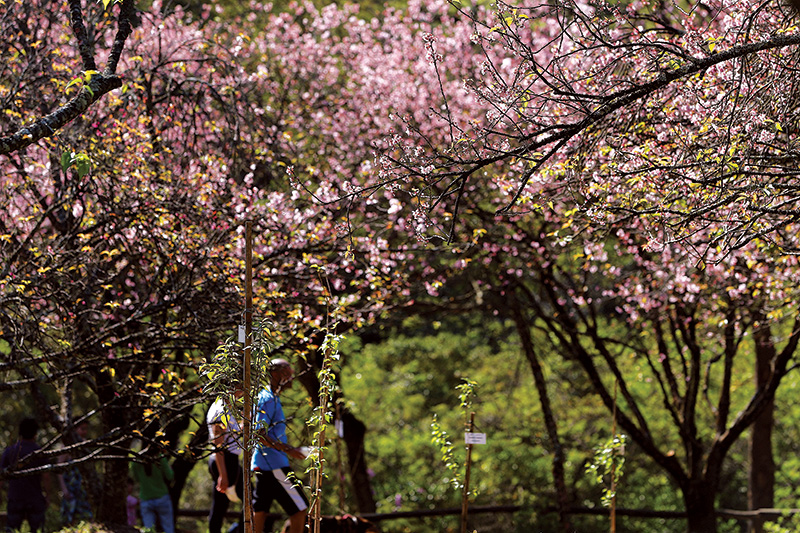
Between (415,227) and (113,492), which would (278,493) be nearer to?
(415,227)

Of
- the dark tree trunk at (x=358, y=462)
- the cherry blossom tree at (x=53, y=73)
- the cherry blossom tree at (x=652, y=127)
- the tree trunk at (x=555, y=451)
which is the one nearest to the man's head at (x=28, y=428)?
the cherry blossom tree at (x=53, y=73)

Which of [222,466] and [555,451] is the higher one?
[555,451]

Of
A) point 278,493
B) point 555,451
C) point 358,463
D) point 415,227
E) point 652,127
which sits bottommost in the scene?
point 278,493

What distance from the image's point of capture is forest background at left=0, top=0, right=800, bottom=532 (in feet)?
15.2

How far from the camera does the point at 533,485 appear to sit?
44.9 ft

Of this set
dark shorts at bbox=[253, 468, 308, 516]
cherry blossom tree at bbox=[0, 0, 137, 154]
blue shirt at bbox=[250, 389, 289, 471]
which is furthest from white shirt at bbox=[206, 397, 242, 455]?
cherry blossom tree at bbox=[0, 0, 137, 154]

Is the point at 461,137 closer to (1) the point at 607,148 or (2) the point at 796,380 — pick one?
(1) the point at 607,148

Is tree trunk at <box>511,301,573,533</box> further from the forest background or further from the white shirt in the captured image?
the white shirt

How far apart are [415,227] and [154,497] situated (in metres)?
4.42

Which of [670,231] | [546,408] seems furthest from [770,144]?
[546,408]

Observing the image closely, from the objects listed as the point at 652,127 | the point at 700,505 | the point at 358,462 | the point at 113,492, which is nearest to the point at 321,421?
the point at 652,127

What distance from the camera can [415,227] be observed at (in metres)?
5.55

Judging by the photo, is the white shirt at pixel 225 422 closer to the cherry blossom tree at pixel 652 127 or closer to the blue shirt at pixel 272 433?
the blue shirt at pixel 272 433

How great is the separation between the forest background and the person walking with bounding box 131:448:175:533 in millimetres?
392
